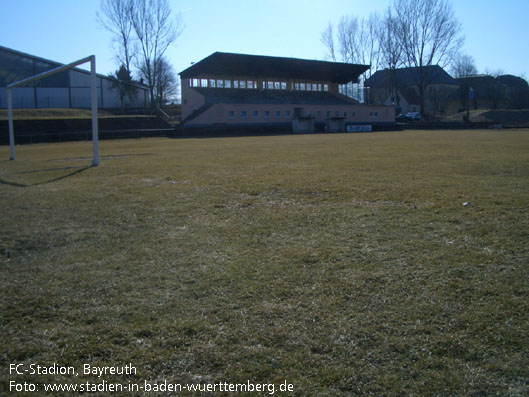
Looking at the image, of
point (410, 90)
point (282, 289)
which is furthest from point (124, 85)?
point (282, 289)

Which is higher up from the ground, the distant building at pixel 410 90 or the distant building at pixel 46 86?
the distant building at pixel 410 90

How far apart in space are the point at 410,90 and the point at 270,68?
163 feet

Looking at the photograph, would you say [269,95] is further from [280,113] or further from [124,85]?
[124,85]

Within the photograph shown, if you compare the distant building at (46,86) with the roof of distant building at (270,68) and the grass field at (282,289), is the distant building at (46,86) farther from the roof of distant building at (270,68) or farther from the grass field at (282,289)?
the grass field at (282,289)

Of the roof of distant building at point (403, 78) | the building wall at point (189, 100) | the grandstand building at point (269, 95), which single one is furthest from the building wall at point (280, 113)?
the roof of distant building at point (403, 78)

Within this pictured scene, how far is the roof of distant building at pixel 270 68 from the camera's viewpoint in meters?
65.8

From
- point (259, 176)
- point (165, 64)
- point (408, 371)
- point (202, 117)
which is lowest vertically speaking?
point (408, 371)

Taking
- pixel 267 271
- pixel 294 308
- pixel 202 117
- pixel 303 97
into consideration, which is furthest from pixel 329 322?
pixel 303 97

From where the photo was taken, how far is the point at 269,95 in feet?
235

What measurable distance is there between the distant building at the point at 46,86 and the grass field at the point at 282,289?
5359cm

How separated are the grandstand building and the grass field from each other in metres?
A: 54.4

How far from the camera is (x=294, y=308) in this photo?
4625 millimetres

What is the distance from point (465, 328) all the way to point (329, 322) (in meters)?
1.23

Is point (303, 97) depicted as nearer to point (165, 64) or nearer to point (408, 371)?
point (165, 64)
